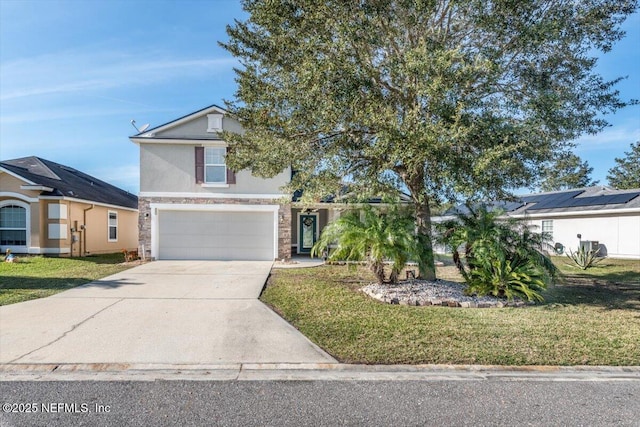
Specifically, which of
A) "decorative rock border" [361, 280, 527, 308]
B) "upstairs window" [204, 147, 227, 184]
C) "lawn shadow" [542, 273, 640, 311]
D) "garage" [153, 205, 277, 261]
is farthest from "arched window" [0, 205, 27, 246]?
"lawn shadow" [542, 273, 640, 311]

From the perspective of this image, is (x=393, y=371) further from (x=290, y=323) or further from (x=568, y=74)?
(x=568, y=74)

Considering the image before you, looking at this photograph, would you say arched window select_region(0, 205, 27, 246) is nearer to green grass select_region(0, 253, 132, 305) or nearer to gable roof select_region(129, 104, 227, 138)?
green grass select_region(0, 253, 132, 305)

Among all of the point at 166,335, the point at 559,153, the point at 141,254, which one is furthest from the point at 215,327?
the point at 141,254

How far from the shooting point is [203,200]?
1488 centimetres

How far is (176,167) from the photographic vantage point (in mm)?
14797

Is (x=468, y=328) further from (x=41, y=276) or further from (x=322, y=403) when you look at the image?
(x=41, y=276)

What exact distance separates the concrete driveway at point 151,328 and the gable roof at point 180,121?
728cm

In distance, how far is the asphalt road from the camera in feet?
11.2

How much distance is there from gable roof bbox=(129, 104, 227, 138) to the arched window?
6.88 meters

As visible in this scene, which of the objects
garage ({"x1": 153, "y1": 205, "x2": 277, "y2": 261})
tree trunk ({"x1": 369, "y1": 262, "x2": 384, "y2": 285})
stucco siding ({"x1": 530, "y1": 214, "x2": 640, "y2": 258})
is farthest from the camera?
stucco siding ({"x1": 530, "y1": 214, "x2": 640, "y2": 258})

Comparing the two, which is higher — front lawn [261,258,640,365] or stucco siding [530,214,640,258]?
stucco siding [530,214,640,258]

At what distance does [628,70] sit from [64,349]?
13.6 meters

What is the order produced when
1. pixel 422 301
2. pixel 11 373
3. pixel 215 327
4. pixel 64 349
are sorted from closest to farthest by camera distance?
pixel 11 373
pixel 64 349
pixel 215 327
pixel 422 301

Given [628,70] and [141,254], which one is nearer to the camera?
[628,70]
